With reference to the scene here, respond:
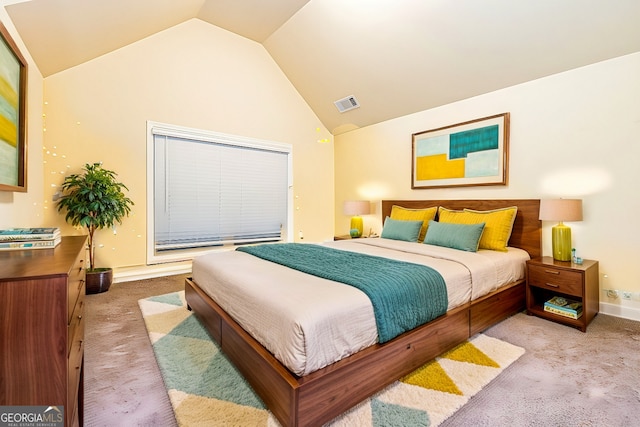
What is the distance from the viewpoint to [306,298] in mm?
1500

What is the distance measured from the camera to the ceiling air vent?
14.9 ft

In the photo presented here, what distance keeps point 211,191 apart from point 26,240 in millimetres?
2802

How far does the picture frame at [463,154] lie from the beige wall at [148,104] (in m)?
2.12

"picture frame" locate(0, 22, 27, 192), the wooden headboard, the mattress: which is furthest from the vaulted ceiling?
the mattress

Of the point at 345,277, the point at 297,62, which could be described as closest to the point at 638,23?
the point at 345,277

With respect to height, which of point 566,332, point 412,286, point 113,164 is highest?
point 113,164

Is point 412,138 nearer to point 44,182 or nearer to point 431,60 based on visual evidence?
point 431,60

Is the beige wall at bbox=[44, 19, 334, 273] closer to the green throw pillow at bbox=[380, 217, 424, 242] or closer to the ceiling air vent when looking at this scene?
the ceiling air vent

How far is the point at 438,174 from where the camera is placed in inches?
154

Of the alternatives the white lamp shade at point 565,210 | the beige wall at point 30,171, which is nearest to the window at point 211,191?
the beige wall at point 30,171

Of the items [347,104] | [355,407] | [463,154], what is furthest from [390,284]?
[347,104]

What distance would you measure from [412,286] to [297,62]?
4.02 m

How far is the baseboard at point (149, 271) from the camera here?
3635 millimetres

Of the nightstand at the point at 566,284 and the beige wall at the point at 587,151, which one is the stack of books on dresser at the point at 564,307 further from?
the beige wall at the point at 587,151
